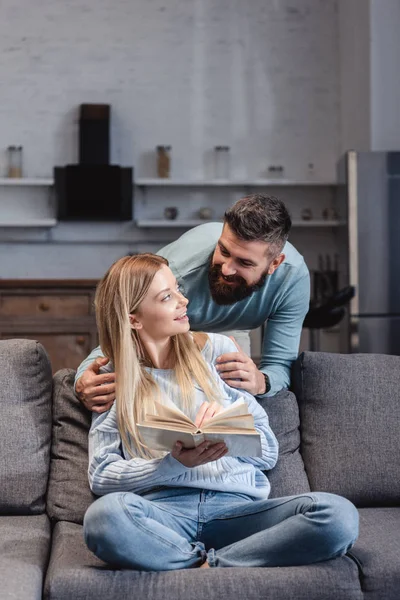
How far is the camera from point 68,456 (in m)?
2.41

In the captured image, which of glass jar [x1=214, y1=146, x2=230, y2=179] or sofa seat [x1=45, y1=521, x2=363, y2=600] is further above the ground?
glass jar [x1=214, y1=146, x2=230, y2=179]

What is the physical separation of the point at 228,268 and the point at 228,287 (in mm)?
73

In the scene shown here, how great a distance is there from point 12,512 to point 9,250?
4.52m

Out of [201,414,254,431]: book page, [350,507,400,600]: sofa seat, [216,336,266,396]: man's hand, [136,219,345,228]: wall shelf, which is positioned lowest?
[350,507,400,600]: sofa seat

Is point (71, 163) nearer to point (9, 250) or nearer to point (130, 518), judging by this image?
point (9, 250)

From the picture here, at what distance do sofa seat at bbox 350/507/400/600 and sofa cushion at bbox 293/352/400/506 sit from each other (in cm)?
23

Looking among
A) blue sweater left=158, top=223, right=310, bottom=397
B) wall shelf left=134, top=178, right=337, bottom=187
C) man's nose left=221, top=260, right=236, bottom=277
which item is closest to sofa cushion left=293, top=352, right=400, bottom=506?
blue sweater left=158, top=223, right=310, bottom=397

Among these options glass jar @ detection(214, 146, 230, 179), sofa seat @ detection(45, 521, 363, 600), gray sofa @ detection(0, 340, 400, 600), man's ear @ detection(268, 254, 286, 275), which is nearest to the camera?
sofa seat @ detection(45, 521, 363, 600)

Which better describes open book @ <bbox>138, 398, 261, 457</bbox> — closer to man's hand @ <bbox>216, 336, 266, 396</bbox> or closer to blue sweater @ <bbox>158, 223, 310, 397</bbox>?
man's hand @ <bbox>216, 336, 266, 396</bbox>

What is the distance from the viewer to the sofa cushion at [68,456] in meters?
2.32

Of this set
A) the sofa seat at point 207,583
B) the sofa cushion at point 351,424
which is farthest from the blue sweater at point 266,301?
the sofa seat at point 207,583

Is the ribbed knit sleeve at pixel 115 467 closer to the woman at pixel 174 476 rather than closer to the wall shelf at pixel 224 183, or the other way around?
the woman at pixel 174 476

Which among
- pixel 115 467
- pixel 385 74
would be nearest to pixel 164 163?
pixel 385 74

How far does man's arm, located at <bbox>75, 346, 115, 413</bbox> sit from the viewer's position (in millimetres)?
2273
